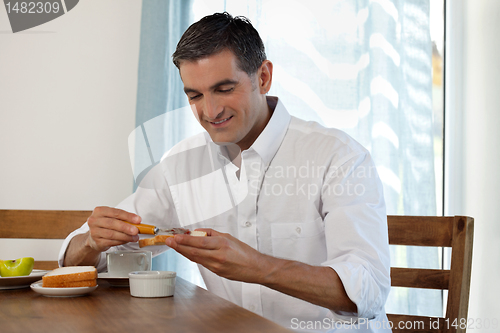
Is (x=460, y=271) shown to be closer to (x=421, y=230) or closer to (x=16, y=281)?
(x=421, y=230)

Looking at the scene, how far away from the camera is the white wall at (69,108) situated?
6.64 ft

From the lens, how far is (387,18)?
1990 millimetres

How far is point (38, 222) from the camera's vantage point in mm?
1369

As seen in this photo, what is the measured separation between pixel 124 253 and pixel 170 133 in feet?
3.77

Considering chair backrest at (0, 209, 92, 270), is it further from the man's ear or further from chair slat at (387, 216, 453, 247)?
chair slat at (387, 216, 453, 247)

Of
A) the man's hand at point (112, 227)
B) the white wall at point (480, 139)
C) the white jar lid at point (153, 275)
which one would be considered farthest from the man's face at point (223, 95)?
the white wall at point (480, 139)

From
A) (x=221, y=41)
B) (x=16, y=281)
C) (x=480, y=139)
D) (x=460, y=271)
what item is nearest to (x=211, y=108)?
(x=221, y=41)

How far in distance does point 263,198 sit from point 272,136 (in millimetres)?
177

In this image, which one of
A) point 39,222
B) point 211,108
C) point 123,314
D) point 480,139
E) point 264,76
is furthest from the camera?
point 480,139

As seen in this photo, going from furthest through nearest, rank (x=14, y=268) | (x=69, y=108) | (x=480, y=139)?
(x=69, y=108) < (x=480, y=139) < (x=14, y=268)

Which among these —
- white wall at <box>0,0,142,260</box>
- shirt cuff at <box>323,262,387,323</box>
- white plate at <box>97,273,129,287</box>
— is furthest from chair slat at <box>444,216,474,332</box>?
white wall at <box>0,0,142,260</box>

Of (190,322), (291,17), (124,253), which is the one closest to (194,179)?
(124,253)

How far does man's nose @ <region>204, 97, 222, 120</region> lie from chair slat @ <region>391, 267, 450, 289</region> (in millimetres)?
648

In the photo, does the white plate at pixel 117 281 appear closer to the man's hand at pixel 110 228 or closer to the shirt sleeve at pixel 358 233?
the man's hand at pixel 110 228
